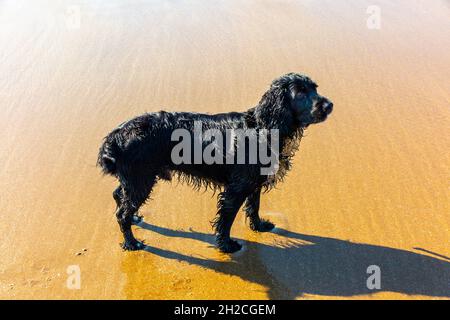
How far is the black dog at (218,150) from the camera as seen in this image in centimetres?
445

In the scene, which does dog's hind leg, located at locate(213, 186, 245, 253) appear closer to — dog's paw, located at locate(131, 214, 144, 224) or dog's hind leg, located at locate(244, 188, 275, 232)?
dog's hind leg, located at locate(244, 188, 275, 232)

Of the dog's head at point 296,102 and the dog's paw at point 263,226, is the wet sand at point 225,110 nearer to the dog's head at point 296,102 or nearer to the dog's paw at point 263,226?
the dog's paw at point 263,226

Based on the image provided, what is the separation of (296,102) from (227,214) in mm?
1313

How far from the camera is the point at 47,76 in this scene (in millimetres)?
7934

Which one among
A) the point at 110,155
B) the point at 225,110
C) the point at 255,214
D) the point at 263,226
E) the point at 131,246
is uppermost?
the point at 225,110

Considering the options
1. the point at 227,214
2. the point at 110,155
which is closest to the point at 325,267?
the point at 227,214

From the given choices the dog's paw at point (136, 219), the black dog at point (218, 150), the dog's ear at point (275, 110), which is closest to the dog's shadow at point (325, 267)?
the black dog at point (218, 150)

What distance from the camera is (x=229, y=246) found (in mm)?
4859

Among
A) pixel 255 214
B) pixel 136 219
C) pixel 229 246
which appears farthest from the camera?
pixel 136 219

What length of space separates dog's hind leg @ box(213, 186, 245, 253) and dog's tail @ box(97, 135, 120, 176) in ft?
3.66

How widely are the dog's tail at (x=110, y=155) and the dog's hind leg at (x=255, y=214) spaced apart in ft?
4.80

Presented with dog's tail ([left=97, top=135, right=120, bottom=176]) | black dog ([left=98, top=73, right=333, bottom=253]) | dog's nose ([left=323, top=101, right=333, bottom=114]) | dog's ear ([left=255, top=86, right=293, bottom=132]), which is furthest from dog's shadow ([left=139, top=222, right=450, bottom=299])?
dog's nose ([left=323, top=101, right=333, bottom=114])

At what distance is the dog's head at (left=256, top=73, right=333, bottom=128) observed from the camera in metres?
4.41

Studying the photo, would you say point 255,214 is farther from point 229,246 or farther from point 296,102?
point 296,102
